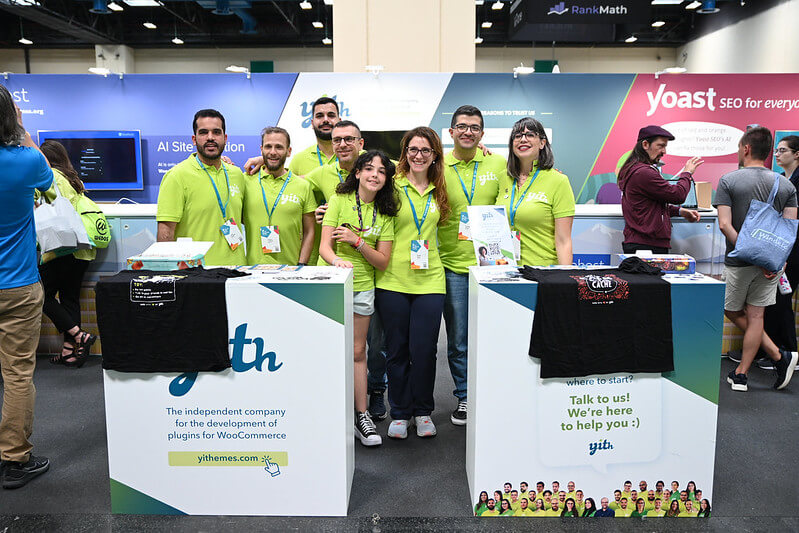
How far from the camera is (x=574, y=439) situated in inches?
79.4

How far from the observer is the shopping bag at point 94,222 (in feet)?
12.3

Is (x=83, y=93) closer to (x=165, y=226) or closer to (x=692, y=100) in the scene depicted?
(x=165, y=226)

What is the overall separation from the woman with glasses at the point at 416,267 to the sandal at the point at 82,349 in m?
2.34

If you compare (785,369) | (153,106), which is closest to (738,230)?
(785,369)

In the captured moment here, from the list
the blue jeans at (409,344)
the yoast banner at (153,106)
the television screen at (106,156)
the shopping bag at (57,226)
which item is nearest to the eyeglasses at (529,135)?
the blue jeans at (409,344)

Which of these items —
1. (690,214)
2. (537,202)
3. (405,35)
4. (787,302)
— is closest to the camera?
(537,202)

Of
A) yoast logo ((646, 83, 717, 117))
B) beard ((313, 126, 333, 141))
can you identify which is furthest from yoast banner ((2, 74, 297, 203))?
yoast logo ((646, 83, 717, 117))

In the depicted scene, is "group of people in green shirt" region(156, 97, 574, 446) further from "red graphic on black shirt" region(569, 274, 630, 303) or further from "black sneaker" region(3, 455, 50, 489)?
"black sneaker" region(3, 455, 50, 489)

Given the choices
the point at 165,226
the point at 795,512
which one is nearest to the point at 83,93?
the point at 165,226

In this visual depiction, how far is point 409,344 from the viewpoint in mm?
2635

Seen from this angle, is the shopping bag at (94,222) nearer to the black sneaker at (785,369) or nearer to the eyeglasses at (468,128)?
the eyeglasses at (468,128)

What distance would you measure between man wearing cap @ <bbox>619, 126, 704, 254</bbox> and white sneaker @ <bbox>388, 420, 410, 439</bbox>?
1723mm

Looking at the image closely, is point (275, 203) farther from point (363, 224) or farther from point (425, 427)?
point (425, 427)

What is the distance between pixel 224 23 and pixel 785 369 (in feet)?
39.5
